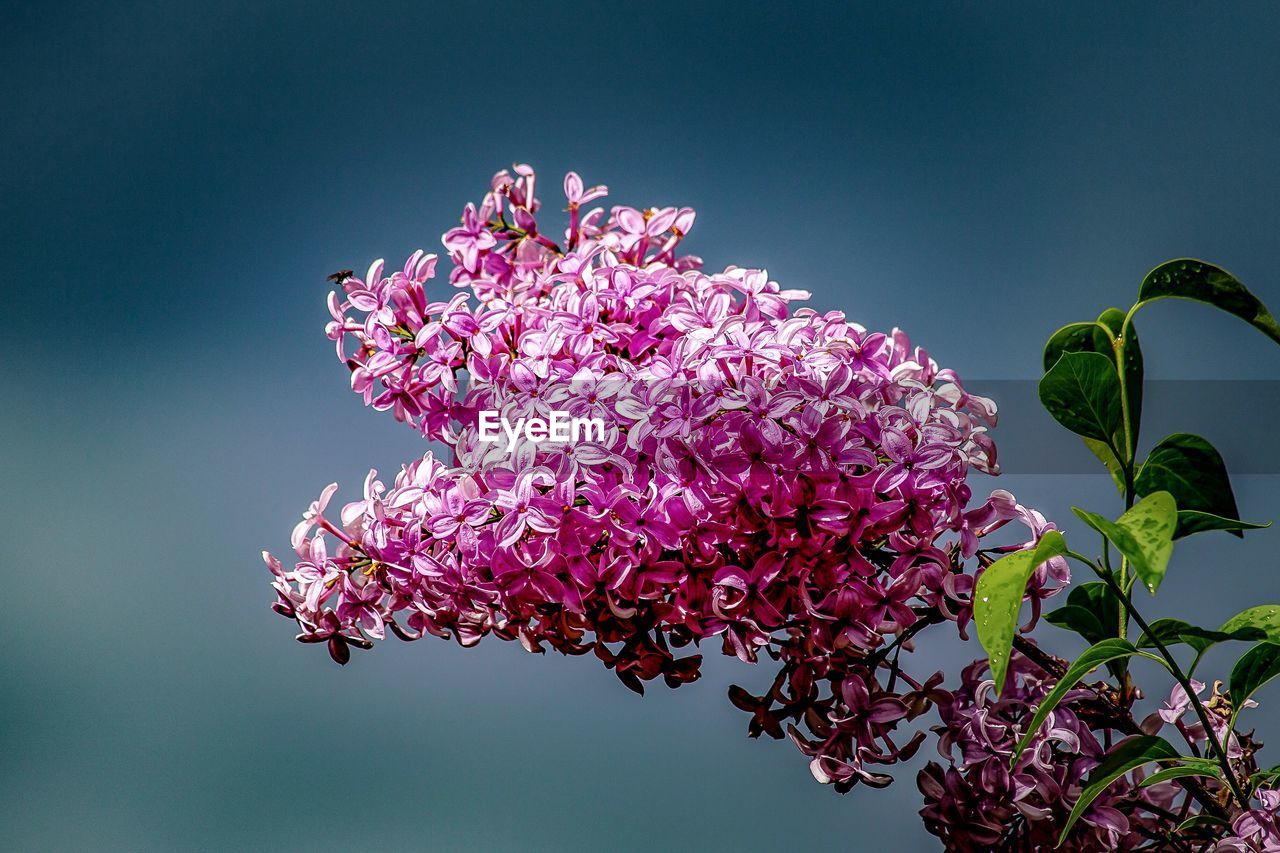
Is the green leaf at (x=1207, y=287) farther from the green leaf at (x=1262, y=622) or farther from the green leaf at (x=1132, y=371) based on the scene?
the green leaf at (x=1262, y=622)

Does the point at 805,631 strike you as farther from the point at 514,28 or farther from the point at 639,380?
the point at 514,28

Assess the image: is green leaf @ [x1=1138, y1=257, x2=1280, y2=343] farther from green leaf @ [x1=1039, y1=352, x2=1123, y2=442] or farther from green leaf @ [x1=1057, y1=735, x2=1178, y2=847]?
green leaf @ [x1=1057, y1=735, x2=1178, y2=847]

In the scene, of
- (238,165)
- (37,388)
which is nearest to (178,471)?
(37,388)

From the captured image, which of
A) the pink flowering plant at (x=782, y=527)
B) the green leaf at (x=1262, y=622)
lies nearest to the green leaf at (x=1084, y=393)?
the pink flowering plant at (x=782, y=527)

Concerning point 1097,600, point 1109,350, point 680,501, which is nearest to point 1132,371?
point 1109,350

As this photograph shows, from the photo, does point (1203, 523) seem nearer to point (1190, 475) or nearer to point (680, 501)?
point (1190, 475)

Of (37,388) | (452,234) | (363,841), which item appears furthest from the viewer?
(37,388)
